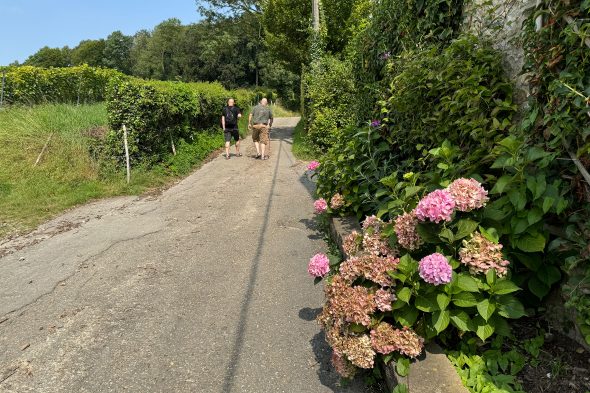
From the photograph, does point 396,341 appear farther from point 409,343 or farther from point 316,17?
point 316,17

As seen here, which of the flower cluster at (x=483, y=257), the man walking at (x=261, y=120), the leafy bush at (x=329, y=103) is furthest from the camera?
the man walking at (x=261, y=120)

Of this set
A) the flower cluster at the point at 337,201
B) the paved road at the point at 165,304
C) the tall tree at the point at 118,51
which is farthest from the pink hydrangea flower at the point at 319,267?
the tall tree at the point at 118,51

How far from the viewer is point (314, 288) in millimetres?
4070

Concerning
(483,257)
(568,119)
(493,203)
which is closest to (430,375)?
(483,257)

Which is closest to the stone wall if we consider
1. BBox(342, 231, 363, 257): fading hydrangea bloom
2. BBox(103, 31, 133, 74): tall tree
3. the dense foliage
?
the dense foliage

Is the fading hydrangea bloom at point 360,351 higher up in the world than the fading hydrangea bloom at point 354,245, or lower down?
lower down

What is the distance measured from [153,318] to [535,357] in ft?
9.77

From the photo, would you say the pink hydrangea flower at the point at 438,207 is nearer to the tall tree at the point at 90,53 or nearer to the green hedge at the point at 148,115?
the green hedge at the point at 148,115

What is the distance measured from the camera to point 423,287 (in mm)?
2283

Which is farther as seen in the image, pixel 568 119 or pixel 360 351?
pixel 360 351

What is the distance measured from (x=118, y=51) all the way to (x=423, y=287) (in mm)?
103033

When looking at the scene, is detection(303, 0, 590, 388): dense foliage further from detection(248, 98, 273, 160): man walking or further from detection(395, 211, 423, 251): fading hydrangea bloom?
detection(248, 98, 273, 160): man walking

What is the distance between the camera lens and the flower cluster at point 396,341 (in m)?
2.21

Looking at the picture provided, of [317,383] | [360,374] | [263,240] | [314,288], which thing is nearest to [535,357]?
[360,374]
